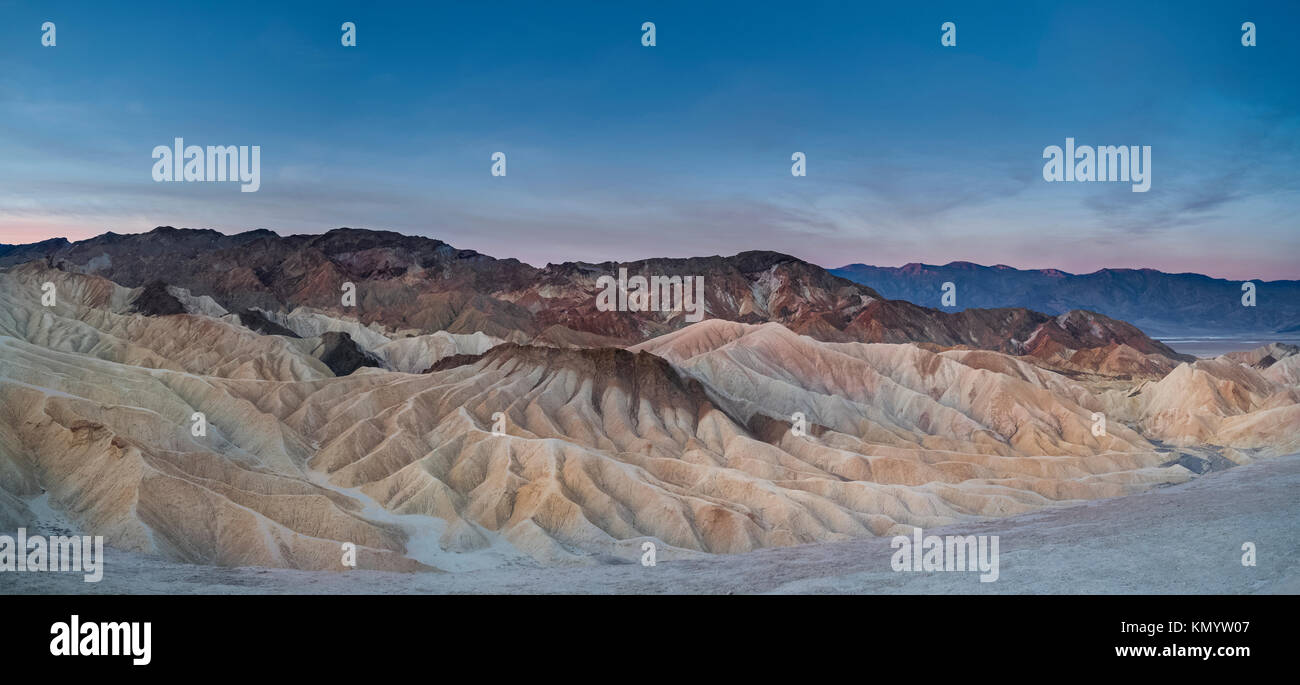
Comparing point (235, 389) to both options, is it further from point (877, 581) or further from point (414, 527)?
point (877, 581)

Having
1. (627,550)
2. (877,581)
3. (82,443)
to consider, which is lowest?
(627,550)

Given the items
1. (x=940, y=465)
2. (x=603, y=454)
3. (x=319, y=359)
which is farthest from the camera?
(x=319, y=359)

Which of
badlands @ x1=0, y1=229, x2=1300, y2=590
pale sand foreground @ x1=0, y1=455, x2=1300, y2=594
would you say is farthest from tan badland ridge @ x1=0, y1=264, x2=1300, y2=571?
pale sand foreground @ x1=0, y1=455, x2=1300, y2=594

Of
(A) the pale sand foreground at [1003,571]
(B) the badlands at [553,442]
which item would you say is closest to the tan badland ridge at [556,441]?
(B) the badlands at [553,442]

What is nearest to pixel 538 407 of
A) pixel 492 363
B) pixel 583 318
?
pixel 492 363

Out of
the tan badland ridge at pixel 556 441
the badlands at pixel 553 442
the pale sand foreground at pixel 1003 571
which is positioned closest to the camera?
the pale sand foreground at pixel 1003 571

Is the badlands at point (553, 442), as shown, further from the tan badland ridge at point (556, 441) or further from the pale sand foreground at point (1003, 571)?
the pale sand foreground at point (1003, 571)

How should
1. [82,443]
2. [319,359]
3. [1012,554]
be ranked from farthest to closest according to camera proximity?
[319,359] → [82,443] → [1012,554]
